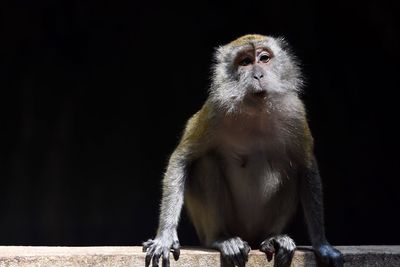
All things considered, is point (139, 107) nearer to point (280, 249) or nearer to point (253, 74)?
point (253, 74)

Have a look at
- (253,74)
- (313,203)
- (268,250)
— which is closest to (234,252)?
(268,250)

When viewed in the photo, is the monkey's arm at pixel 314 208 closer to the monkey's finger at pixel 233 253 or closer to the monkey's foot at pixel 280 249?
the monkey's foot at pixel 280 249

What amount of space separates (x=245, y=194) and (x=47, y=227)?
6.10 meters

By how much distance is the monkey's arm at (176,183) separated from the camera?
592 cm

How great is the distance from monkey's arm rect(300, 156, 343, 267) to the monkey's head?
0.65m

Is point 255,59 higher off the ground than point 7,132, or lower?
higher

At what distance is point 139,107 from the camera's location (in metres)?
12.4

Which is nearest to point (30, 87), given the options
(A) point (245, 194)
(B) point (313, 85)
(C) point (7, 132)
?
(C) point (7, 132)

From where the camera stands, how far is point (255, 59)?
6.39 m

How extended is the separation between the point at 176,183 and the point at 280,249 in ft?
3.00

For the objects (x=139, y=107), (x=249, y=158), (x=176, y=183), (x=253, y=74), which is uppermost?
(x=253, y=74)

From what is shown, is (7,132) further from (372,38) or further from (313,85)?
(372,38)

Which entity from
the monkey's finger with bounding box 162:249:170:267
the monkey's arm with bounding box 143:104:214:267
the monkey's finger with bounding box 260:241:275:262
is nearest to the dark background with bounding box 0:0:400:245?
the monkey's arm with bounding box 143:104:214:267

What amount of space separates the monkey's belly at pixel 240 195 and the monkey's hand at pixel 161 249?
47 cm
